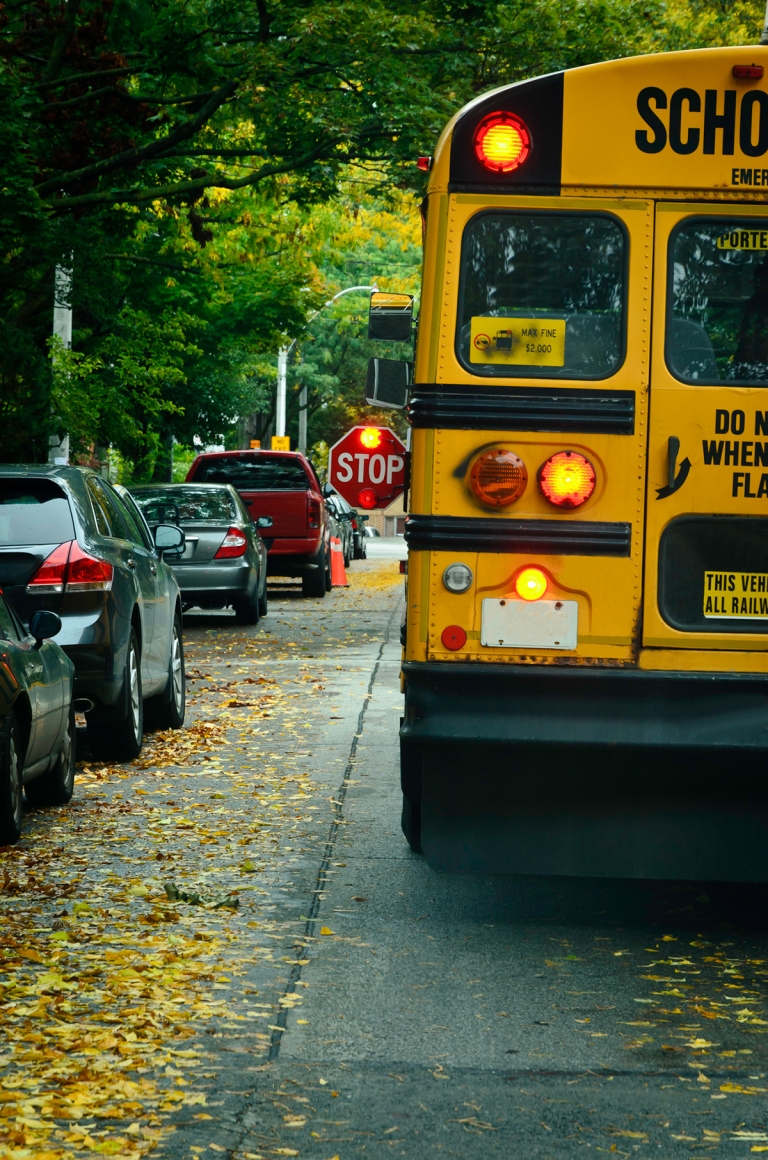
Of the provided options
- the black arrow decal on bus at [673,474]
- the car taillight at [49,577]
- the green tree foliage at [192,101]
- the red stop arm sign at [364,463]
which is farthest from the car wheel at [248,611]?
the black arrow decal on bus at [673,474]

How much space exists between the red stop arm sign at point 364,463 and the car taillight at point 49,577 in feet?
33.8

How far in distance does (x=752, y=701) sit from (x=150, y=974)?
221 cm

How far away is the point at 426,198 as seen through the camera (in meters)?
6.20

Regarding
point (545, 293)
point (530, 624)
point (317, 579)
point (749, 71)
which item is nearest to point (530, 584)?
point (530, 624)

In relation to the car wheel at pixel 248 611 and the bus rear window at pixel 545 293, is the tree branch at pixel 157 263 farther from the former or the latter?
the bus rear window at pixel 545 293

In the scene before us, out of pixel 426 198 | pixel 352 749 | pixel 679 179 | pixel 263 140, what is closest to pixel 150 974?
pixel 426 198

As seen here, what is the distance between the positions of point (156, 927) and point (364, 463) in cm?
1490

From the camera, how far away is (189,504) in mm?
20594

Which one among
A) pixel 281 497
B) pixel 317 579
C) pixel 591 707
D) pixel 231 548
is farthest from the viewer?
pixel 317 579

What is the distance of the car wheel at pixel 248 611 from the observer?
2022cm

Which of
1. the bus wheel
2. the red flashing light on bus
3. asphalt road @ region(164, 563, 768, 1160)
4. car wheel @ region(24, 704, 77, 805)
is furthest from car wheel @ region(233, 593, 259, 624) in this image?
the bus wheel

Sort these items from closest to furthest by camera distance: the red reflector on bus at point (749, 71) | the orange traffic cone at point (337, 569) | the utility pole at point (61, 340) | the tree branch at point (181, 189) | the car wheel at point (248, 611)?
the red reflector on bus at point (749, 71) < the tree branch at point (181, 189) < the car wheel at point (248, 611) < the utility pole at point (61, 340) < the orange traffic cone at point (337, 569)

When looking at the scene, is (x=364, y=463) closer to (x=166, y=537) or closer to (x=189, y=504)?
(x=189, y=504)

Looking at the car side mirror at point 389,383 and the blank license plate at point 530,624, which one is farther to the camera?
the car side mirror at point 389,383
